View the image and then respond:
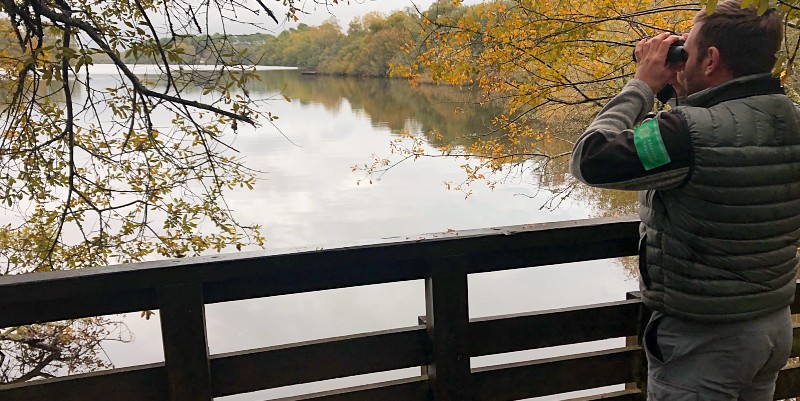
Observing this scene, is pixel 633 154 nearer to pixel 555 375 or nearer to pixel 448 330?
pixel 448 330

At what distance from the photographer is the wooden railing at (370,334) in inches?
57.7

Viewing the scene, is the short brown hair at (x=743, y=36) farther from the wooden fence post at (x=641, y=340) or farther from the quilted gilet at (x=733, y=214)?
the wooden fence post at (x=641, y=340)

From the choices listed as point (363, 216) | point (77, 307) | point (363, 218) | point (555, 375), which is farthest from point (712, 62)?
point (363, 216)

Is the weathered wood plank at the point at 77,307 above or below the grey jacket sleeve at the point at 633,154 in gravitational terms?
below

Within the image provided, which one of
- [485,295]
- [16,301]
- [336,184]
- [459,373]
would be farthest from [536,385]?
[336,184]

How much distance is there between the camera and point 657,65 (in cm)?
140

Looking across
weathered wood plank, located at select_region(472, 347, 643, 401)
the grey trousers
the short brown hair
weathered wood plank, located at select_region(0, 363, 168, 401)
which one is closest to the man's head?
the short brown hair

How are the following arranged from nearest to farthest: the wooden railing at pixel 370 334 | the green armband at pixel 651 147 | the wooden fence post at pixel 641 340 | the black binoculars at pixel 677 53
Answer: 1. the green armband at pixel 651 147
2. the black binoculars at pixel 677 53
3. the wooden railing at pixel 370 334
4. the wooden fence post at pixel 641 340

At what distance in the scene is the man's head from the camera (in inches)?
49.9

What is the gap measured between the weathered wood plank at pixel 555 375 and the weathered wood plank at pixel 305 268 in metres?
0.30

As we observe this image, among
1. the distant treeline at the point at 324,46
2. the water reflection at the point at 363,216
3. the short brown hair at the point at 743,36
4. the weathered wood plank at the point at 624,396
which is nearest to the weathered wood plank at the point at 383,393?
the water reflection at the point at 363,216

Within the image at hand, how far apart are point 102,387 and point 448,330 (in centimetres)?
88

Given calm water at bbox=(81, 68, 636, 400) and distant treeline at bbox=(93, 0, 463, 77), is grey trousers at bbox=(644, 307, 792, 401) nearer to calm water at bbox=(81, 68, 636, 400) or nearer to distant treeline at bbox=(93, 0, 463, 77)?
calm water at bbox=(81, 68, 636, 400)

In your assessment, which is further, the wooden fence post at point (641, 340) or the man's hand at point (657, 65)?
the wooden fence post at point (641, 340)
